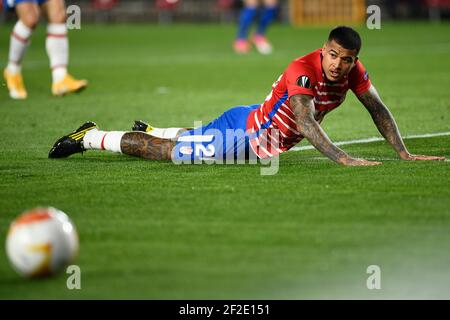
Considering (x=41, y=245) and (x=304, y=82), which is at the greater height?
(x=304, y=82)

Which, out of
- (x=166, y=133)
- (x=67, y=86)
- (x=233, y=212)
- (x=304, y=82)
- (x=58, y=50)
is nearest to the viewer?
(x=233, y=212)

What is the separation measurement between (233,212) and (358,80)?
2.16 m

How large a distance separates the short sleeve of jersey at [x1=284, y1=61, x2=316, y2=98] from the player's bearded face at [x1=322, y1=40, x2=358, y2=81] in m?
0.13

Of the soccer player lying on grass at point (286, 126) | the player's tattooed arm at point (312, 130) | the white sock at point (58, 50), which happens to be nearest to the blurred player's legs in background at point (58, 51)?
the white sock at point (58, 50)

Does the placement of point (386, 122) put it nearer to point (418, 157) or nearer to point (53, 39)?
point (418, 157)

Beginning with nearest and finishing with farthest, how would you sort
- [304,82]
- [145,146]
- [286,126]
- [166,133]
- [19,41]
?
[304,82] < [286,126] < [145,146] < [166,133] < [19,41]

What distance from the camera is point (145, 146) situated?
8781 mm

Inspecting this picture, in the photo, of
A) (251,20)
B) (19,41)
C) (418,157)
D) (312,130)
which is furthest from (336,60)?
(251,20)

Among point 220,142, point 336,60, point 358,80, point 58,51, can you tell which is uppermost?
point 58,51

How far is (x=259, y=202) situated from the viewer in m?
6.91

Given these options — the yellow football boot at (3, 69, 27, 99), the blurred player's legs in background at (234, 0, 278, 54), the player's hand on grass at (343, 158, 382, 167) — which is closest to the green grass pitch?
the player's hand on grass at (343, 158, 382, 167)

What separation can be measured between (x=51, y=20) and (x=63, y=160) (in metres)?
4.99

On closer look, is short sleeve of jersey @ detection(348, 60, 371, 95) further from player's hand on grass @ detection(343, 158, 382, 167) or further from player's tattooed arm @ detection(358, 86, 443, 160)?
player's hand on grass @ detection(343, 158, 382, 167)

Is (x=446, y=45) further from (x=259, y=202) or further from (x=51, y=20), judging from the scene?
(x=259, y=202)
